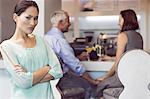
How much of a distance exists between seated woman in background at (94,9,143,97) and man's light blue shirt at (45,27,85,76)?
0.82ft

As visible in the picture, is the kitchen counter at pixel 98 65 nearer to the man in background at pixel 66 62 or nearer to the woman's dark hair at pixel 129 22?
the man in background at pixel 66 62

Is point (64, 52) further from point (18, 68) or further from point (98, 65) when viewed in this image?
point (18, 68)

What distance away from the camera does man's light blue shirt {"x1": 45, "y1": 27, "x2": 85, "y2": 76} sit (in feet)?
9.09

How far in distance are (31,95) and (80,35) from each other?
15.3 ft

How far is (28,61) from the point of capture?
4.87ft

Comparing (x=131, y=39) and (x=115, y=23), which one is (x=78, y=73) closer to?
(x=131, y=39)

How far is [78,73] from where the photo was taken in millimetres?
2850

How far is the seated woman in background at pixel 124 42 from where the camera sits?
2680 mm

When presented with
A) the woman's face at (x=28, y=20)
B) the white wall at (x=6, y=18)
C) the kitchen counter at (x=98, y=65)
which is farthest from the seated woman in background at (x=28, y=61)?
the white wall at (x=6, y=18)

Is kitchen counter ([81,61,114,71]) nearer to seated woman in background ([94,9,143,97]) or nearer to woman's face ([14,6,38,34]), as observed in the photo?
seated woman in background ([94,9,143,97])

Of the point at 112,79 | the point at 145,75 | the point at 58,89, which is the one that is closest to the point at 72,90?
the point at 58,89

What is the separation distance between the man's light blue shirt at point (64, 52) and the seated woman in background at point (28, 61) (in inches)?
47.4

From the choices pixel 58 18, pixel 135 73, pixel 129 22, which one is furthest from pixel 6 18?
pixel 135 73

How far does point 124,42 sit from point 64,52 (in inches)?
20.5
